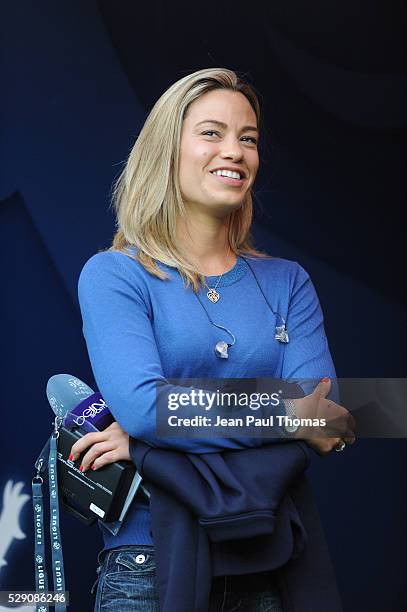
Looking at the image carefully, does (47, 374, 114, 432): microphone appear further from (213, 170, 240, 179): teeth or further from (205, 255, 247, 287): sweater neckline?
(213, 170, 240, 179): teeth

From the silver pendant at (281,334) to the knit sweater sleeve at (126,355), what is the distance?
257 mm

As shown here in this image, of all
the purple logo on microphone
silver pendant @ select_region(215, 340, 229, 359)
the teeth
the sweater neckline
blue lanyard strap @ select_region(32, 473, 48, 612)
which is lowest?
blue lanyard strap @ select_region(32, 473, 48, 612)

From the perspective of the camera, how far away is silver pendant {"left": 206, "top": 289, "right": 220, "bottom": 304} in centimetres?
202

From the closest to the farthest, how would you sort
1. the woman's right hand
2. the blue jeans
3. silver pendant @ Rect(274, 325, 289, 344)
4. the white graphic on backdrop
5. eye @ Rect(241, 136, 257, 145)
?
the blue jeans → the woman's right hand → silver pendant @ Rect(274, 325, 289, 344) → eye @ Rect(241, 136, 257, 145) → the white graphic on backdrop

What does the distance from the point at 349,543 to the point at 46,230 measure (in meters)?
1.50

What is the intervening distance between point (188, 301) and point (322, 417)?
34 centimetres

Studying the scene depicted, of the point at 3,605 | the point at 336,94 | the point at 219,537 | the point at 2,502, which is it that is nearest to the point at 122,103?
the point at 336,94

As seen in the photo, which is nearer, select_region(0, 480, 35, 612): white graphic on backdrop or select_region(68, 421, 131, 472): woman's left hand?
select_region(68, 421, 131, 472): woman's left hand

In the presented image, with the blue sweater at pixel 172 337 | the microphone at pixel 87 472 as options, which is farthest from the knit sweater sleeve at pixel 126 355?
the microphone at pixel 87 472

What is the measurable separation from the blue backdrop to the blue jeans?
1433 millimetres

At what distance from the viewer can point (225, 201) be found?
6.77 feet

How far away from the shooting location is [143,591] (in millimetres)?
1801

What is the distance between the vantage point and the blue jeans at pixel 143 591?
70.7 inches

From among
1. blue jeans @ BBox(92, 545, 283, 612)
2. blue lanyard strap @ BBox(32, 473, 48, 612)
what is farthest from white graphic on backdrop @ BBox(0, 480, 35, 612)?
blue jeans @ BBox(92, 545, 283, 612)
